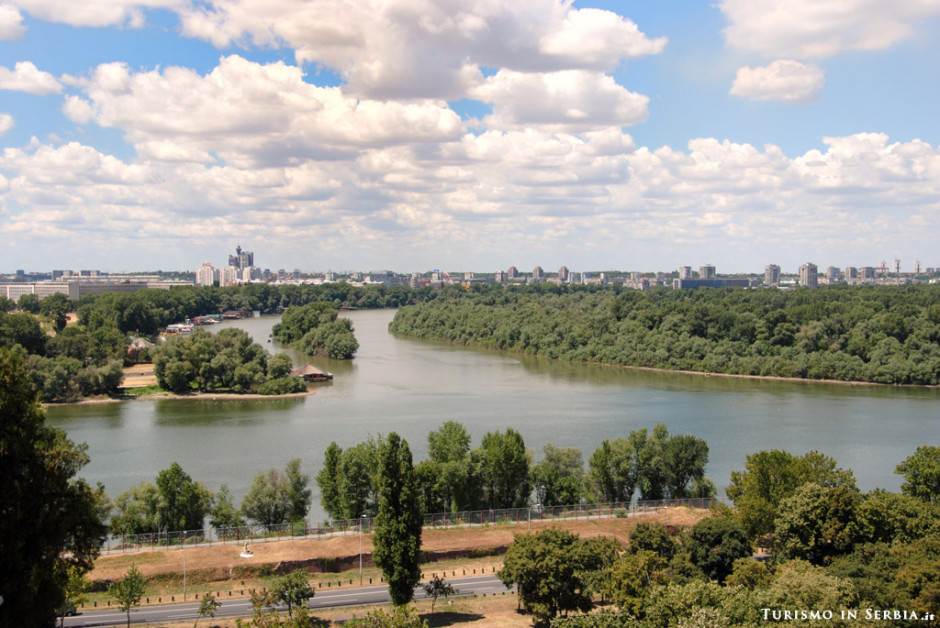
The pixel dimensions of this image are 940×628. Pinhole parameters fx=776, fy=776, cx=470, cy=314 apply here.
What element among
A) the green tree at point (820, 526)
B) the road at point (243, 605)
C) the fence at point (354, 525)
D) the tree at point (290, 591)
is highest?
the green tree at point (820, 526)

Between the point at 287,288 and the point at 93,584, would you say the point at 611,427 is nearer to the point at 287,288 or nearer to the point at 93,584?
the point at 93,584

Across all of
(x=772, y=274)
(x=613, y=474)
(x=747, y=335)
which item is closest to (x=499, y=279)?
(x=772, y=274)

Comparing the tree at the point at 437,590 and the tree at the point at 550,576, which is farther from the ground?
the tree at the point at 550,576

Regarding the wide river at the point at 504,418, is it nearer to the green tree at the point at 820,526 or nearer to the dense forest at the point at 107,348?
the dense forest at the point at 107,348

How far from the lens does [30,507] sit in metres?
7.45

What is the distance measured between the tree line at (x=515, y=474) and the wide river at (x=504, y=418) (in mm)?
1259

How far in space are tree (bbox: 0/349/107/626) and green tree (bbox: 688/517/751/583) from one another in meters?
8.38

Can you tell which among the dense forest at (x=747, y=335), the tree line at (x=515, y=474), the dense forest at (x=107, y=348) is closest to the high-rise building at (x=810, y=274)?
the dense forest at (x=747, y=335)

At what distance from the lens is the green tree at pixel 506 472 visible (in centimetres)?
1669

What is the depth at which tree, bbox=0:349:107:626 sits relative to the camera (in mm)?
7176

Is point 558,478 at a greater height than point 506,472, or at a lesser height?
lesser

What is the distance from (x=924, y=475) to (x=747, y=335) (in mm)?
27747

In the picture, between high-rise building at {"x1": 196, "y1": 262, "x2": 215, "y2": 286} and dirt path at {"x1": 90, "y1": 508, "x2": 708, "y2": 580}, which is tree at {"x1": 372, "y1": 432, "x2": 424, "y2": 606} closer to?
dirt path at {"x1": 90, "y1": 508, "x2": 708, "y2": 580}

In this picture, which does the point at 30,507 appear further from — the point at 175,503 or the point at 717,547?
the point at 717,547
